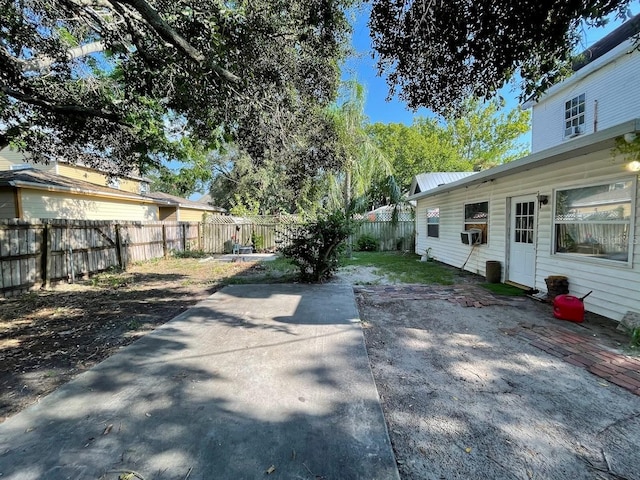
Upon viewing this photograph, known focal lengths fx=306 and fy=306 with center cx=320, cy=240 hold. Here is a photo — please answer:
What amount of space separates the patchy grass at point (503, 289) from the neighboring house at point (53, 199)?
12.2m

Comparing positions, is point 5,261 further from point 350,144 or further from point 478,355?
point 350,144

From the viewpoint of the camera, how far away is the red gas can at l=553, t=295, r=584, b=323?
452 centimetres

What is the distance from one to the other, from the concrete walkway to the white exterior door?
4.82 m

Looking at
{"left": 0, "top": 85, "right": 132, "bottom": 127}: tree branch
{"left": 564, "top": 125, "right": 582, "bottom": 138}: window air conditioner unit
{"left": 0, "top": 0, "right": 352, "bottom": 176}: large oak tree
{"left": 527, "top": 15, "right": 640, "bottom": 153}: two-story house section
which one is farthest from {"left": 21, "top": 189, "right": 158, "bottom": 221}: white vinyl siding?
{"left": 564, "top": 125, "right": 582, "bottom": 138}: window air conditioner unit

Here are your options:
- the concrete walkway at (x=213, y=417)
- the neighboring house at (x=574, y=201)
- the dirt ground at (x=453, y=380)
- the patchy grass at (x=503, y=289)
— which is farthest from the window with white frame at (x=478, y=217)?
the concrete walkway at (x=213, y=417)

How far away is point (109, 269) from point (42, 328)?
211 inches

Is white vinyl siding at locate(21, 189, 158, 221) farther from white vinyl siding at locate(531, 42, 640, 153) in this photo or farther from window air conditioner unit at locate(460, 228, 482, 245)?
white vinyl siding at locate(531, 42, 640, 153)

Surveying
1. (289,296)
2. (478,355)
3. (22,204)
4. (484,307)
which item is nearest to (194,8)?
(289,296)

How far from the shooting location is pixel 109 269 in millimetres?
9195

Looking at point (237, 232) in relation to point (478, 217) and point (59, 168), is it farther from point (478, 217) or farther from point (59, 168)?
point (478, 217)

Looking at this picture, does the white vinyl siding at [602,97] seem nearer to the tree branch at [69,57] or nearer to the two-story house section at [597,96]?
the two-story house section at [597,96]

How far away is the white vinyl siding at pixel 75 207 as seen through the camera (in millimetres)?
9703

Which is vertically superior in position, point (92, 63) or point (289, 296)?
point (92, 63)

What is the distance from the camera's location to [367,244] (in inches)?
597
